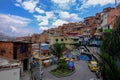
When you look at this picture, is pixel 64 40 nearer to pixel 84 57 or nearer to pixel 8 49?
pixel 84 57

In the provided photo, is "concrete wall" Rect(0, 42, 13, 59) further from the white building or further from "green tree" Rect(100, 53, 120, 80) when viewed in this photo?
"green tree" Rect(100, 53, 120, 80)

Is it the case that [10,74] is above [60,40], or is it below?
below

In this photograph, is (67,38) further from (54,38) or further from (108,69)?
(108,69)

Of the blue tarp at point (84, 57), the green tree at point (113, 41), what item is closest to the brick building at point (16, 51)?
the blue tarp at point (84, 57)

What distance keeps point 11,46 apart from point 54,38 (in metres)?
37.8

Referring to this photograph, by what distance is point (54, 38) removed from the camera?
6550 centimetres

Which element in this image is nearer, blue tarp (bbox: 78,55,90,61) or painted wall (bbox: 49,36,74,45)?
blue tarp (bbox: 78,55,90,61)

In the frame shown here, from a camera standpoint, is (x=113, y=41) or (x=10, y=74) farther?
(x=10, y=74)

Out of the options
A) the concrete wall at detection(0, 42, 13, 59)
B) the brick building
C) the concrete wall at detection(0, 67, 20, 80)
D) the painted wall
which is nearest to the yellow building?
the painted wall

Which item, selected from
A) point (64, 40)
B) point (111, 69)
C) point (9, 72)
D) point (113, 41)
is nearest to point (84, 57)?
point (64, 40)

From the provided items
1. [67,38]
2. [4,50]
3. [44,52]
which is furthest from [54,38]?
[4,50]

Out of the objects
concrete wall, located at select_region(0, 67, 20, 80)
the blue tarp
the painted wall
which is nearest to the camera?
concrete wall, located at select_region(0, 67, 20, 80)

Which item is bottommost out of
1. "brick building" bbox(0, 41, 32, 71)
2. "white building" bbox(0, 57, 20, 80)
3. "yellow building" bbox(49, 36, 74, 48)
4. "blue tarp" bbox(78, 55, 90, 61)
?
"blue tarp" bbox(78, 55, 90, 61)

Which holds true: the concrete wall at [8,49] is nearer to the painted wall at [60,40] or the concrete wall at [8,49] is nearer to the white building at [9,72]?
the white building at [9,72]
